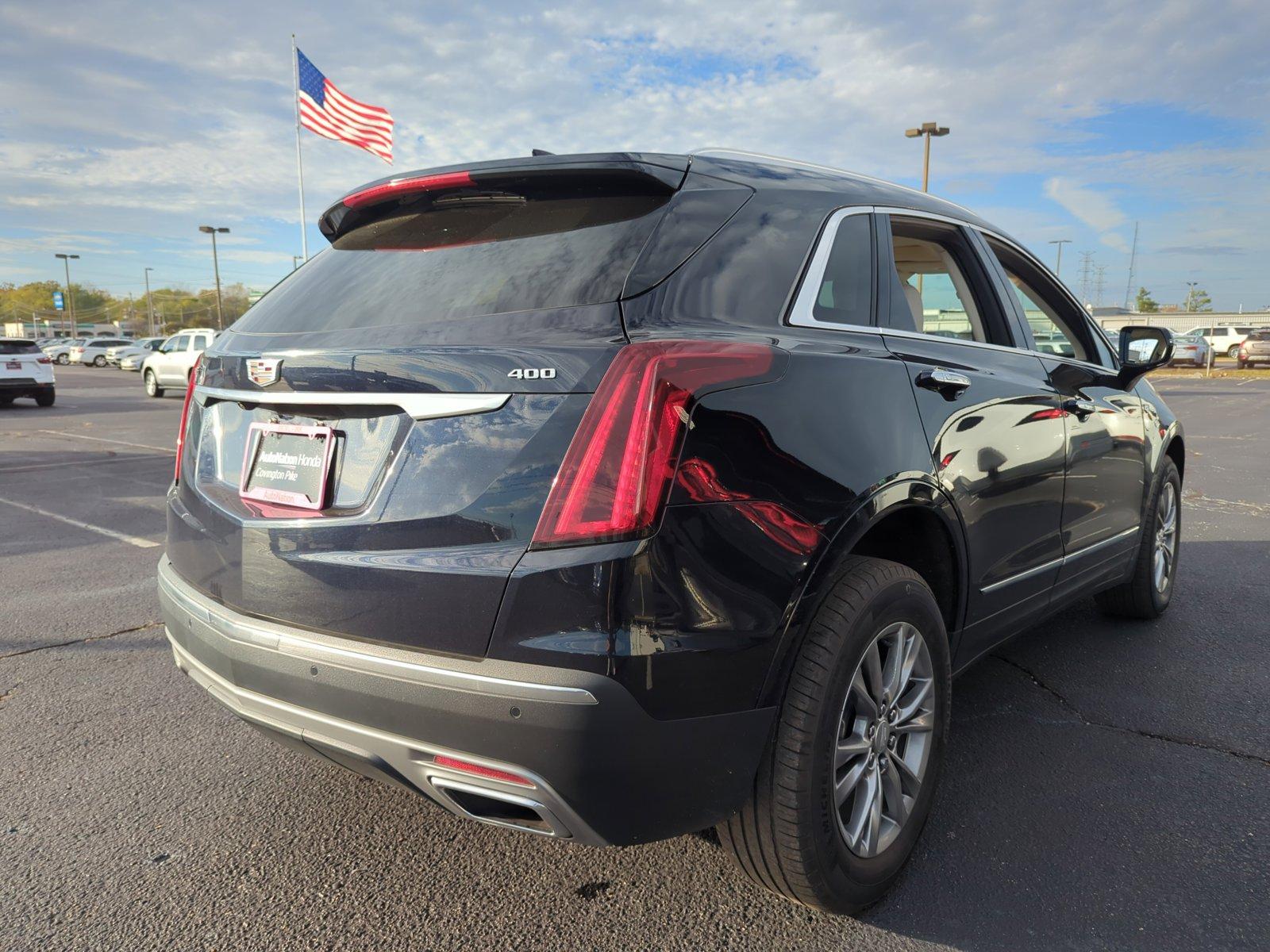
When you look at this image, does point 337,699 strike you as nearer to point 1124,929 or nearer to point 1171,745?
point 1124,929

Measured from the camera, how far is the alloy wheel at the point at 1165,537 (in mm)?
4379

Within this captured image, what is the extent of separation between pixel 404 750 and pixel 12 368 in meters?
21.5

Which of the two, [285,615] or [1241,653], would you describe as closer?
[285,615]

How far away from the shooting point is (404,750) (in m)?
1.91

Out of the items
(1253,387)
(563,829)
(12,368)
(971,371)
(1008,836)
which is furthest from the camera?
(1253,387)

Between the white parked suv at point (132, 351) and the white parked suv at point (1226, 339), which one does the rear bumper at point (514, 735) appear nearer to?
the white parked suv at point (132, 351)

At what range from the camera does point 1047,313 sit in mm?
3787

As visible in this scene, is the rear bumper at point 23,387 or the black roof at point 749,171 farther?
the rear bumper at point 23,387

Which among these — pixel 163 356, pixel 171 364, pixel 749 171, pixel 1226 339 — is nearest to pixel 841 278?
pixel 749 171

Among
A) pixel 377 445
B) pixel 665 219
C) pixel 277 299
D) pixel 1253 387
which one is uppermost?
pixel 665 219

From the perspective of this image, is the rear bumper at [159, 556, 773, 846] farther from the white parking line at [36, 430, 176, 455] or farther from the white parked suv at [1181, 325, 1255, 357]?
the white parked suv at [1181, 325, 1255, 357]

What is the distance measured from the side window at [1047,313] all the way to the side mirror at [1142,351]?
0.08 meters

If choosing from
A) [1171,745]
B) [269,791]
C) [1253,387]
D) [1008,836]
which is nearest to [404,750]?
[269,791]

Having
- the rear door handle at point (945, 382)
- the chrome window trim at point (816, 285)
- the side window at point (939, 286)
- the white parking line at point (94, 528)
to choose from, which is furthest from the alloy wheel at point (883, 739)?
the white parking line at point (94, 528)
